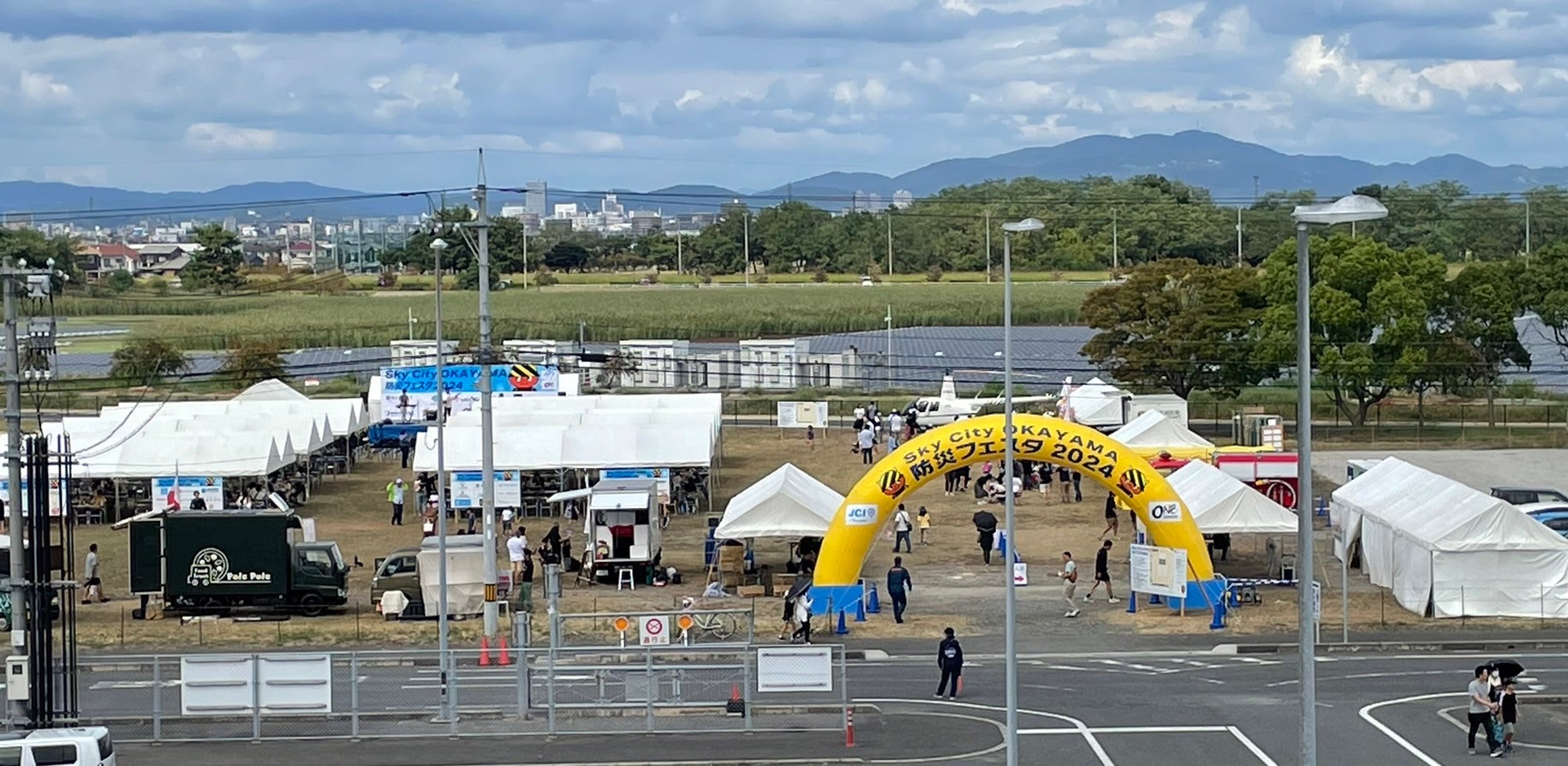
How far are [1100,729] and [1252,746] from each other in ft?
7.31

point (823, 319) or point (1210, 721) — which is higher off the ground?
point (823, 319)

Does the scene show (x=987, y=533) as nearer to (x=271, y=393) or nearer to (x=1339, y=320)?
(x=1339, y=320)

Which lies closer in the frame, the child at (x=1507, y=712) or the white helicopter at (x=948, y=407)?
the child at (x=1507, y=712)

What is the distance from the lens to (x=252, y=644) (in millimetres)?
35031

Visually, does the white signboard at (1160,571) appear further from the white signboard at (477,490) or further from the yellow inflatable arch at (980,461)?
the white signboard at (477,490)

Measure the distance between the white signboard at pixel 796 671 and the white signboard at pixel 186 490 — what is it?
26.3m

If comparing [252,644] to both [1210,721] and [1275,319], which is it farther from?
[1275,319]

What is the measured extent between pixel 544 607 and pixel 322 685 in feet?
39.3

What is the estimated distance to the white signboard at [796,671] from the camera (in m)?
26.5

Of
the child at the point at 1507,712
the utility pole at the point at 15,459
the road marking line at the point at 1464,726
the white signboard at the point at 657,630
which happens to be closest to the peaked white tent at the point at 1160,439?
the white signboard at the point at 657,630

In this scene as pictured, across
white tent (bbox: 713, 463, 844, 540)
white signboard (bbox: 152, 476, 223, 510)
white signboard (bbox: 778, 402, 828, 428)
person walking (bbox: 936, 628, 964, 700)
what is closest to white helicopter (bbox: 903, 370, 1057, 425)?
white signboard (bbox: 778, 402, 828, 428)

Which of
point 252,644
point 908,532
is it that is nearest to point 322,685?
point 252,644

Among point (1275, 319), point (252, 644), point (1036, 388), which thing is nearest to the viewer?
point (252, 644)

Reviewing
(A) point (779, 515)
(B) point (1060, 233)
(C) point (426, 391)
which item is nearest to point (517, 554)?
(A) point (779, 515)
